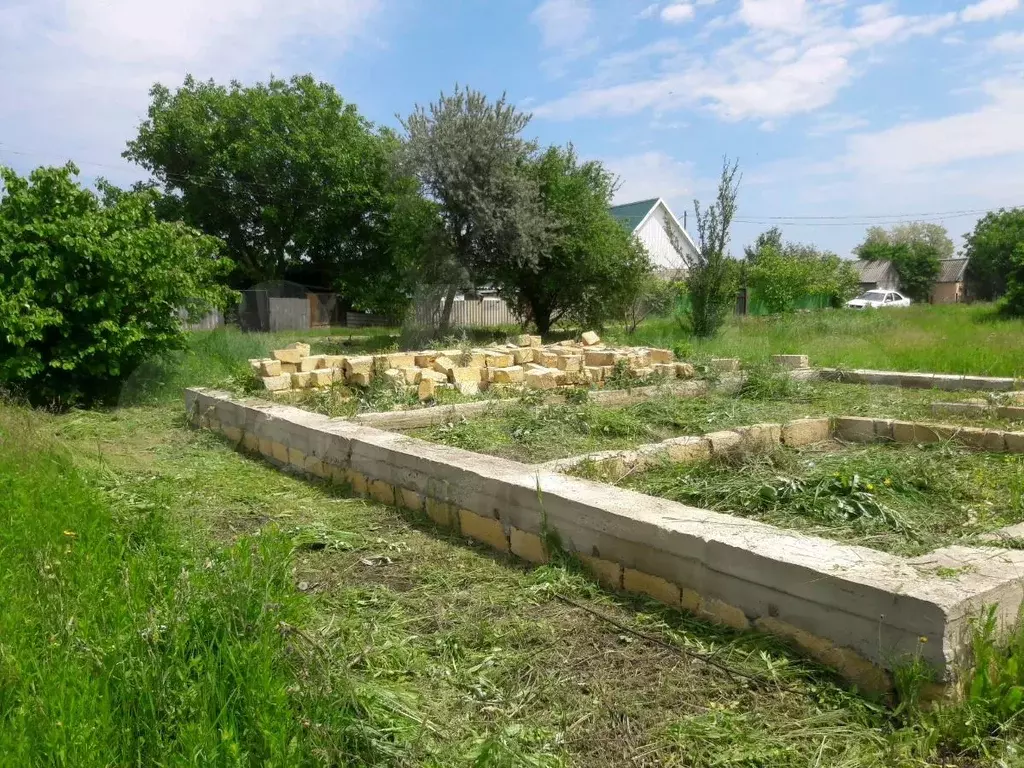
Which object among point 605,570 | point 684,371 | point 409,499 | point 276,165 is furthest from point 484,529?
point 276,165

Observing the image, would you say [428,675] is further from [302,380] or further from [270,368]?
[270,368]

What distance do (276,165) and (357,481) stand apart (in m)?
23.6

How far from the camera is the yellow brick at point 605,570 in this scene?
12.2 ft

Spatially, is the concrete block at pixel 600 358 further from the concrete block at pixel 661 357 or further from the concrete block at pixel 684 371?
the concrete block at pixel 684 371

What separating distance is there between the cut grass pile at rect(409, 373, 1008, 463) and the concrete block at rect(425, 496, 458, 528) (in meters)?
0.90

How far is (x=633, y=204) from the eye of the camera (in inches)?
1608

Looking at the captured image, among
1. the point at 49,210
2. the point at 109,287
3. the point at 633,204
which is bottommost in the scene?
the point at 109,287

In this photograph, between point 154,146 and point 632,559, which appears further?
point 154,146

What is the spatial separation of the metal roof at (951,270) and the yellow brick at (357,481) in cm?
5135

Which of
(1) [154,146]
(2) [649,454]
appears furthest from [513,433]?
(1) [154,146]

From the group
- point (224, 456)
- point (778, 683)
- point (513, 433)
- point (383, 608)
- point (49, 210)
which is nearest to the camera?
point (778, 683)

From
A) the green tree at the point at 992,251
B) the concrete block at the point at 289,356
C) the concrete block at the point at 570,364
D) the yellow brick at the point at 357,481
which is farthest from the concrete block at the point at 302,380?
the green tree at the point at 992,251

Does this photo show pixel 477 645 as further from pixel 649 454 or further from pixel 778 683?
pixel 649 454

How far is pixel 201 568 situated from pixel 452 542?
1.55m
